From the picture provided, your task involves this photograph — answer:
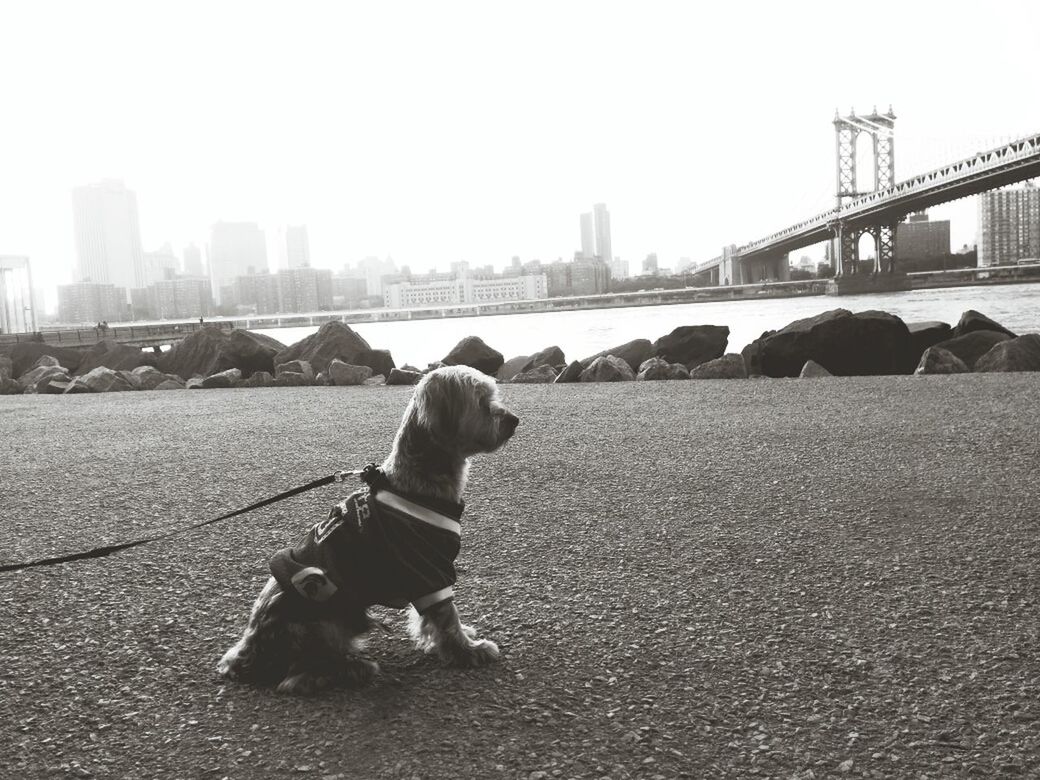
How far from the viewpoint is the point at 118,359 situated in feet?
56.8

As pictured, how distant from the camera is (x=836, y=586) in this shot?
3.07 meters

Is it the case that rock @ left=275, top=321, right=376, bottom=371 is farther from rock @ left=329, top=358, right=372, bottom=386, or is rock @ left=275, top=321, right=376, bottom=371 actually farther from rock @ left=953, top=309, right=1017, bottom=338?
rock @ left=953, top=309, right=1017, bottom=338

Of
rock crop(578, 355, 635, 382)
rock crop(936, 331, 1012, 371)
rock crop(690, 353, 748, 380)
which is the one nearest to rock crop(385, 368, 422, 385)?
rock crop(578, 355, 635, 382)

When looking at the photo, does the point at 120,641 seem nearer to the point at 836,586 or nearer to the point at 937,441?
the point at 836,586

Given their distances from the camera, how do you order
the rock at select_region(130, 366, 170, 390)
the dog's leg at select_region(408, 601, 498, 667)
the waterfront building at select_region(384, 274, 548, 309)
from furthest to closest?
the waterfront building at select_region(384, 274, 548, 309) < the rock at select_region(130, 366, 170, 390) < the dog's leg at select_region(408, 601, 498, 667)

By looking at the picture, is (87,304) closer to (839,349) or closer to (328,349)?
(328,349)

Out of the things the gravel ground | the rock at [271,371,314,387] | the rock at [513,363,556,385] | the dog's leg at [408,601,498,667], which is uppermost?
the rock at [271,371,314,387]

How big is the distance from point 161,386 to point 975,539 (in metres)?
12.3

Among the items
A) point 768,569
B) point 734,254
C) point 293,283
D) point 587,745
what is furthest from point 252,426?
point 293,283

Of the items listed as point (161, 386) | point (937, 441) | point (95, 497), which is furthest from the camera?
point (161, 386)

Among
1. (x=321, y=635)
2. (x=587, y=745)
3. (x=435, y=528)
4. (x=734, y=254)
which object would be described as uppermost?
(x=734, y=254)

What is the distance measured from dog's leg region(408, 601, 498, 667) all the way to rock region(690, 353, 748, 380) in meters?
8.62

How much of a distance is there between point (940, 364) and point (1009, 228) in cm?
5006

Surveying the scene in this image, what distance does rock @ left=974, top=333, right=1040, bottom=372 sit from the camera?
9.80 m
